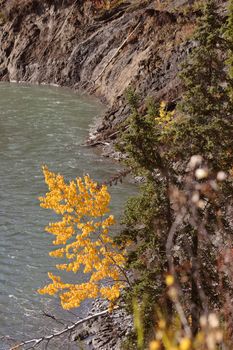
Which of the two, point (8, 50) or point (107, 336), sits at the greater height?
point (8, 50)

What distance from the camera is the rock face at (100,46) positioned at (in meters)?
36.8

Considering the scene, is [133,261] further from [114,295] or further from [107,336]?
[107,336]

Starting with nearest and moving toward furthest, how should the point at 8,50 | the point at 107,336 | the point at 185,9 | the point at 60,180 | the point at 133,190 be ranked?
1. the point at 60,180
2. the point at 107,336
3. the point at 133,190
4. the point at 185,9
5. the point at 8,50

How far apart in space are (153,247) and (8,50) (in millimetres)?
53130

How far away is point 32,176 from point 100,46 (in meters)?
27.0

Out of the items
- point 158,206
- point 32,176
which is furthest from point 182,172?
point 32,176

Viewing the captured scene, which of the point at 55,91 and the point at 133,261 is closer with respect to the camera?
the point at 133,261

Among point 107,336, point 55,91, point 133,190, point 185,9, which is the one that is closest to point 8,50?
point 55,91

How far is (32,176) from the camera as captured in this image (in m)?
27.6

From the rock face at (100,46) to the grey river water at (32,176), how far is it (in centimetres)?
272

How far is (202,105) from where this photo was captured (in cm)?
1241

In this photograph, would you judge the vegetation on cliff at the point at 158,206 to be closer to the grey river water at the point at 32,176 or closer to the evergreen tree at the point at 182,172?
the evergreen tree at the point at 182,172

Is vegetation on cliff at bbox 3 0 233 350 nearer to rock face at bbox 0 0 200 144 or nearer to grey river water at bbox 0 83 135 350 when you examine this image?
grey river water at bbox 0 83 135 350

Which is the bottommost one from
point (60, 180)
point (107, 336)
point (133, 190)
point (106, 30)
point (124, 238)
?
point (107, 336)
